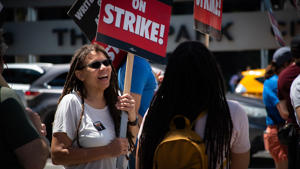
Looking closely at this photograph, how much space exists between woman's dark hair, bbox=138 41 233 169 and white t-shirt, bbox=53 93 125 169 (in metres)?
0.68

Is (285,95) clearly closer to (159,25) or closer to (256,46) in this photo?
(159,25)

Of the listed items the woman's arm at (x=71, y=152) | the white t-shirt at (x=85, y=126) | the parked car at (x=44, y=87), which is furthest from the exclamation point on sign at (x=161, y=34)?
the parked car at (x=44, y=87)

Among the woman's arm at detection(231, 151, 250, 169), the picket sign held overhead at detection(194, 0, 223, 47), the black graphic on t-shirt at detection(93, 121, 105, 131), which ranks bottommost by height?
the woman's arm at detection(231, 151, 250, 169)

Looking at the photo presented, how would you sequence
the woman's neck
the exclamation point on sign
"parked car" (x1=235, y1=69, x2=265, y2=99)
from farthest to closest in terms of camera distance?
"parked car" (x1=235, y1=69, x2=265, y2=99), the exclamation point on sign, the woman's neck

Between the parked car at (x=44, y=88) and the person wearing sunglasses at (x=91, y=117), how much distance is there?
5443 millimetres

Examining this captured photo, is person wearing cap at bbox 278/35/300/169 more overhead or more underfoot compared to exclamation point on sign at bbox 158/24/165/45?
more underfoot

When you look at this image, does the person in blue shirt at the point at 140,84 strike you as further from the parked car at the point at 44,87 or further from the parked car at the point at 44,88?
the parked car at the point at 44,88

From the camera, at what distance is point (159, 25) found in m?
3.49

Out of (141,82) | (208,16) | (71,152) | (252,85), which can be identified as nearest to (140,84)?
(141,82)

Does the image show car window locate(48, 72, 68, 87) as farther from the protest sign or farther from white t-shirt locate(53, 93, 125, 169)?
white t-shirt locate(53, 93, 125, 169)

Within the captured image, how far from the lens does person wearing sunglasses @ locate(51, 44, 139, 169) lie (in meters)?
2.95

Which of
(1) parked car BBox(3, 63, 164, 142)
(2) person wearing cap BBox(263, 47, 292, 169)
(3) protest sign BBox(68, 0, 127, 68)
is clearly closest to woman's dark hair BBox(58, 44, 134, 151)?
(3) protest sign BBox(68, 0, 127, 68)

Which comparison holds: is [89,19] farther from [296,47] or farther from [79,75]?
[296,47]

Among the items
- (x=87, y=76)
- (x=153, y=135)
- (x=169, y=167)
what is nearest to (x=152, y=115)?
(x=153, y=135)
